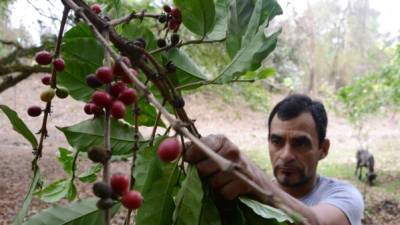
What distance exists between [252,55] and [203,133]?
43.1 ft

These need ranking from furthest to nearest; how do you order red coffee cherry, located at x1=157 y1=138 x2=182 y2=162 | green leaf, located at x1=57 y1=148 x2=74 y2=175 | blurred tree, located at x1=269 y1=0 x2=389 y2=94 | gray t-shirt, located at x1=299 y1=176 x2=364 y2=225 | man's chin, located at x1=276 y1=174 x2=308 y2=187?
blurred tree, located at x1=269 y1=0 x2=389 y2=94
man's chin, located at x1=276 y1=174 x2=308 y2=187
gray t-shirt, located at x1=299 y1=176 x2=364 y2=225
green leaf, located at x1=57 y1=148 x2=74 y2=175
red coffee cherry, located at x1=157 y1=138 x2=182 y2=162

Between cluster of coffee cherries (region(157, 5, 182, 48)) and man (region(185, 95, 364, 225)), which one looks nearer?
cluster of coffee cherries (region(157, 5, 182, 48))

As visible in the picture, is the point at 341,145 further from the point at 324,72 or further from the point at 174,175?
the point at 174,175

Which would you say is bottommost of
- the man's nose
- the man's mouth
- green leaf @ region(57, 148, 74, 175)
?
the man's mouth

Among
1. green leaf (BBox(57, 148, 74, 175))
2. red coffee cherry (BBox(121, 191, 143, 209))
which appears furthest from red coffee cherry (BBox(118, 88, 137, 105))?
green leaf (BBox(57, 148, 74, 175))

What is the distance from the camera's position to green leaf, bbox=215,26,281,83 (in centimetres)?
69

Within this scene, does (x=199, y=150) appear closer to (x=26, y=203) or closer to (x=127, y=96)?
A: (x=127, y=96)

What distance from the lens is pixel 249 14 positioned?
79cm

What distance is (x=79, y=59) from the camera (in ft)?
2.61

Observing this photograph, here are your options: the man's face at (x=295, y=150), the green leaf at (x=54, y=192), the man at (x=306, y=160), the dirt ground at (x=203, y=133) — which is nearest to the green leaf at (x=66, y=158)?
the green leaf at (x=54, y=192)

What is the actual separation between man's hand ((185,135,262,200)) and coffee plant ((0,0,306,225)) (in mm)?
16

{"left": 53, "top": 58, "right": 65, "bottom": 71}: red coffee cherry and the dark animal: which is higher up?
{"left": 53, "top": 58, "right": 65, "bottom": 71}: red coffee cherry

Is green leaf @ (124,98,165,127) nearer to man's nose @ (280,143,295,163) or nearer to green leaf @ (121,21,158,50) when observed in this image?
green leaf @ (121,21,158,50)

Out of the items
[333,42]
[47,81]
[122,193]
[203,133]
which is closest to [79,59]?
[47,81]
